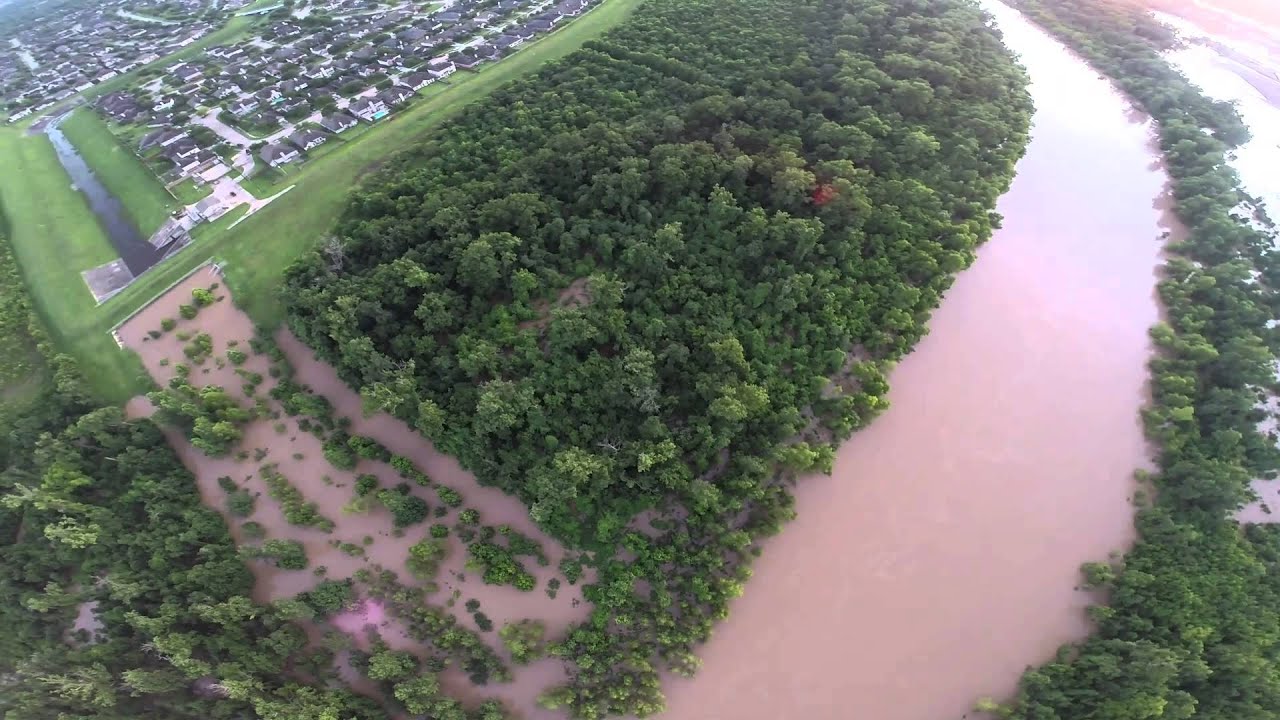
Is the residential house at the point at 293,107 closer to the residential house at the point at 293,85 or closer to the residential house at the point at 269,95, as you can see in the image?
the residential house at the point at 269,95

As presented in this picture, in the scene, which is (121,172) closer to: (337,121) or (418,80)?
(337,121)

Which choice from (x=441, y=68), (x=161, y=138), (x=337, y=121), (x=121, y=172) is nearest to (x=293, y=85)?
(x=337, y=121)

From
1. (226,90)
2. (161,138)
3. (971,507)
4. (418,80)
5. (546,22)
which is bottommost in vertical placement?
(971,507)

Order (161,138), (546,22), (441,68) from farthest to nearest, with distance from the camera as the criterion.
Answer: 1. (546,22)
2. (441,68)
3. (161,138)

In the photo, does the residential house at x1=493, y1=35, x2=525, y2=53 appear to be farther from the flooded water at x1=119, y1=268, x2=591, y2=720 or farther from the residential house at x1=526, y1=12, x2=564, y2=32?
the flooded water at x1=119, y1=268, x2=591, y2=720

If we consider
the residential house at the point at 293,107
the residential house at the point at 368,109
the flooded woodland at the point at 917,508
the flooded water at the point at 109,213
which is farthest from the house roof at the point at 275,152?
the flooded woodland at the point at 917,508

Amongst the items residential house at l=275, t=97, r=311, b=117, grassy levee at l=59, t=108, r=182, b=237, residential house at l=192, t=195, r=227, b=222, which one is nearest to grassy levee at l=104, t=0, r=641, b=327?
residential house at l=192, t=195, r=227, b=222

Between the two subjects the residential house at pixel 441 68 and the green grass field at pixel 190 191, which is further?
the residential house at pixel 441 68
